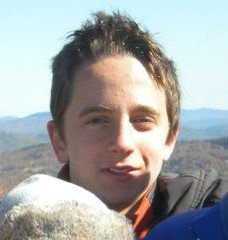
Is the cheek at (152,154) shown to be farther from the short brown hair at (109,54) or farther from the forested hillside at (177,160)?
the forested hillside at (177,160)

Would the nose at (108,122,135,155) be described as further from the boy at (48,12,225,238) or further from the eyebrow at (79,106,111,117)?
the eyebrow at (79,106,111,117)

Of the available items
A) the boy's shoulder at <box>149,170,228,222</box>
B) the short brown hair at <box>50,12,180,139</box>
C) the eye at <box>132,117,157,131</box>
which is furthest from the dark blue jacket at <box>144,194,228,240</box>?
the short brown hair at <box>50,12,180,139</box>

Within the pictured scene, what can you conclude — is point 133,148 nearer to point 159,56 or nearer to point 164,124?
point 164,124

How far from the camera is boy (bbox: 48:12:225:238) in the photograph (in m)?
2.37

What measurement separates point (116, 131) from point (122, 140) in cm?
5

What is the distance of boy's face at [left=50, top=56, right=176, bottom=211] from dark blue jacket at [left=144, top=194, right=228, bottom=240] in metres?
0.66

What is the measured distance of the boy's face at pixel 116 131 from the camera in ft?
7.68

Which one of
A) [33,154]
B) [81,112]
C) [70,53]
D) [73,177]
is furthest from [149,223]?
[33,154]

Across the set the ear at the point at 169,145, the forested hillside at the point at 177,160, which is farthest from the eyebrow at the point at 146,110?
the forested hillside at the point at 177,160

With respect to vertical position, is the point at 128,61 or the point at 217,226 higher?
Result: the point at 128,61

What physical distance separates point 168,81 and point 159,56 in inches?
6.2

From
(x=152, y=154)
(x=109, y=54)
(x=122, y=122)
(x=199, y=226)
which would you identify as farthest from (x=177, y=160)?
(x=199, y=226)

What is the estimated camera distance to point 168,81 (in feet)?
9.04

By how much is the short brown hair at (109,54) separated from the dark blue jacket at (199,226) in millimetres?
1129
